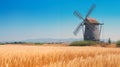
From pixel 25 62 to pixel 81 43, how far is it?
43286 mm

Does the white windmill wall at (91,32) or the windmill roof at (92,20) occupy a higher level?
the windmill roof at (92,20)

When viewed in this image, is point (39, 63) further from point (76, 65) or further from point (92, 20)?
point (92, 20)

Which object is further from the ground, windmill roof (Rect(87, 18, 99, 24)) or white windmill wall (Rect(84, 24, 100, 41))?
windmill roof (Rect(87, 18, 99, 24))

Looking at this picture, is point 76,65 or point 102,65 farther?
point 102,65

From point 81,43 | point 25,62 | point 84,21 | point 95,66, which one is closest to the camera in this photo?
point 95,66

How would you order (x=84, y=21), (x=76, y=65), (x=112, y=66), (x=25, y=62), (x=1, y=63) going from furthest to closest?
1. (x=84, y=21)
2. (x=25, y=62)
3. (x=1, y=63)
4. (x=112, y=66)
5. (x=76, y=65)

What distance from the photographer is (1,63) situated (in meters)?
6.78

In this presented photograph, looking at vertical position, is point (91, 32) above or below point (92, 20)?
below

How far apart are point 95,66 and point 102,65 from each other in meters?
0.30

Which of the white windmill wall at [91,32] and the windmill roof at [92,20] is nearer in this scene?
the white windmill wall at [91,32]

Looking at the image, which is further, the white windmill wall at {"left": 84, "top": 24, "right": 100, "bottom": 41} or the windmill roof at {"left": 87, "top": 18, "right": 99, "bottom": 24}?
the windmill roof at {"left": 87, "top": 18, "right": 99, "bottom": 24}

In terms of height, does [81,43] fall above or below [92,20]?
below

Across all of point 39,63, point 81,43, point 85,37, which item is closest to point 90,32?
point 85,37

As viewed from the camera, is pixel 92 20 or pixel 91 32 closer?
pixel 91 32
